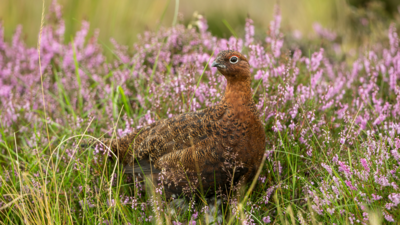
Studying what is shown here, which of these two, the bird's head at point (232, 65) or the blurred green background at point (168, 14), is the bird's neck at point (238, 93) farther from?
the blurred green background at point (168, 14)

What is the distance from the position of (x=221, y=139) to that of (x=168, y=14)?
4.75 meters

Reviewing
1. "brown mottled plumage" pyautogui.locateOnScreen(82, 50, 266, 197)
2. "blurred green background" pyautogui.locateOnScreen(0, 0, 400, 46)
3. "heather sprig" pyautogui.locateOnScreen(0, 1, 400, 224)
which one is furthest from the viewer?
"blurred green background" pyautogui.locateOnScreen(0, 0, 400, 46)

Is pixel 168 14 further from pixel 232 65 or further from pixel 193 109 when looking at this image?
pixel 232 65

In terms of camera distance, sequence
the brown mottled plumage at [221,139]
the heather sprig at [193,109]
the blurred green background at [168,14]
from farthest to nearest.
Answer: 1. the blurred green background at [168,14]
2. the brown mottled plumage at [221,139]
3. the heather sprig at [193,109]

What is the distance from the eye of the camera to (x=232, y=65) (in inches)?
95.3

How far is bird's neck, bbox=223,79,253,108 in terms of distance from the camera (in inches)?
94.7

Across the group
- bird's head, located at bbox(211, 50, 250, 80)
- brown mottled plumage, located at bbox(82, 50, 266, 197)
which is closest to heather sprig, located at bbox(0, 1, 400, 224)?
brown mottled plumage, located at bbox(82, 50, 266, 197)

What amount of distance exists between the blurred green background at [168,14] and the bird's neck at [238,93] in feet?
9.20

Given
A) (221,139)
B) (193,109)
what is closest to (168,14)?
(193,109)

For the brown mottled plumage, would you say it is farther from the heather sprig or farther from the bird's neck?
the heather sprig

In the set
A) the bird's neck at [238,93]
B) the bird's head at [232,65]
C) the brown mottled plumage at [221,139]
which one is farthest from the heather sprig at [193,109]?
the bird's head at [232,65]

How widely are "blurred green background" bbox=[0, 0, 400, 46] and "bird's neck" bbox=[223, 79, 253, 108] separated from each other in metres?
2.80

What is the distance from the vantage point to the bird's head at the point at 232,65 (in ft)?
7.95

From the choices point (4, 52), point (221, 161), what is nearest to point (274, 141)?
point (221, 161)
